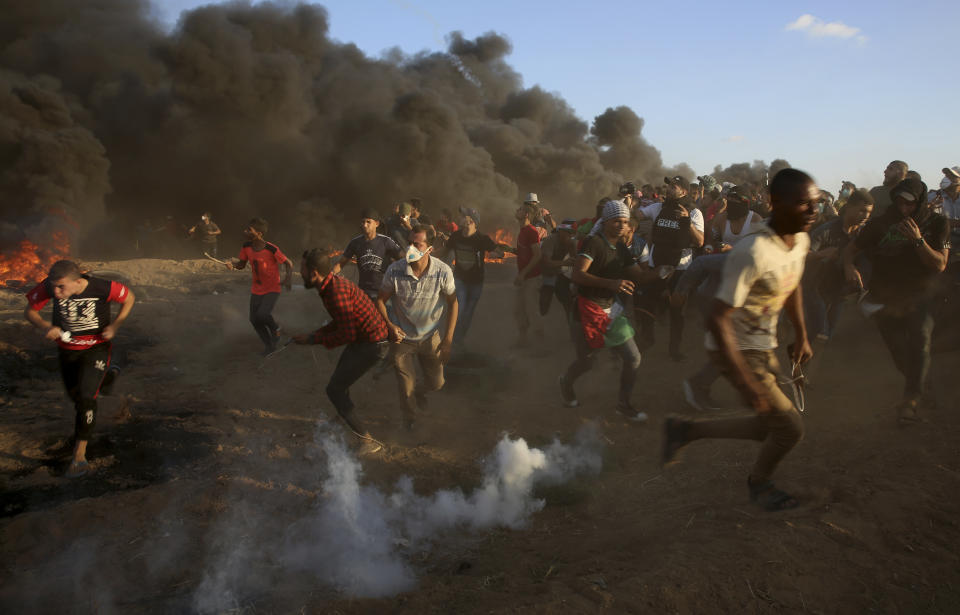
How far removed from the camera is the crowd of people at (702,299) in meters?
3.18

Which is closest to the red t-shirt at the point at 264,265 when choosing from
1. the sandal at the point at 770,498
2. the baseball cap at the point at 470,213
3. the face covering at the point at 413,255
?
the baseball cap at the point at 470,213

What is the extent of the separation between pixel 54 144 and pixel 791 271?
2288cm

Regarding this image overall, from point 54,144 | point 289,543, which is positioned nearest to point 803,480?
point 289,543

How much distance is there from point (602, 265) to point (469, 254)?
2.56 meters

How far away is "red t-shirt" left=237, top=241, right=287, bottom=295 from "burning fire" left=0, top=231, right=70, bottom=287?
28.8 ft

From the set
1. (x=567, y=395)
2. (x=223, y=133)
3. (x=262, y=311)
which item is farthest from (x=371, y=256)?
(x=223, y=133)

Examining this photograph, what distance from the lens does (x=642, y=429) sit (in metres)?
5.61

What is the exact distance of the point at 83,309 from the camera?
4.76 m

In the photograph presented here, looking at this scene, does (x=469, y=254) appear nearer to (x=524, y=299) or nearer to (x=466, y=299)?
(x=466, y=299)

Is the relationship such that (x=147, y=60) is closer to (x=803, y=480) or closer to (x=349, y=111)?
(x=349, y=111)

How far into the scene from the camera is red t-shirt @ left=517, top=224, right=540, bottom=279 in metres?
7.95

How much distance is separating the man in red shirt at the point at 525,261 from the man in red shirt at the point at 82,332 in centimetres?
461

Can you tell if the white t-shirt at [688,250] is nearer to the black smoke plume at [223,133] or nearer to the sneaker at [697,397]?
the sneaker at [697,397]

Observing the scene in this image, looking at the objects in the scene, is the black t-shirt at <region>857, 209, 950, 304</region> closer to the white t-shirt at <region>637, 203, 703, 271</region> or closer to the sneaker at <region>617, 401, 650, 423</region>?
the white t-shirt at <region>637, 203, 703, 271</region>
